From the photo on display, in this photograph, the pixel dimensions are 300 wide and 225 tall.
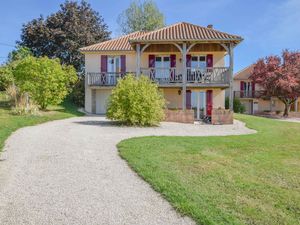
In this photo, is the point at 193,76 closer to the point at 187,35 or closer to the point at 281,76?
the point at 187,35

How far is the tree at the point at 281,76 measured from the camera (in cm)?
3564

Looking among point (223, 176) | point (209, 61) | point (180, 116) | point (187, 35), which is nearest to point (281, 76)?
point (209, 61)

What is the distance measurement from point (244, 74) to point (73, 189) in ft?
138

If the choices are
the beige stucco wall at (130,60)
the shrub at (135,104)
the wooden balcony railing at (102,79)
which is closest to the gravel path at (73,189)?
the shrub at (135,104)

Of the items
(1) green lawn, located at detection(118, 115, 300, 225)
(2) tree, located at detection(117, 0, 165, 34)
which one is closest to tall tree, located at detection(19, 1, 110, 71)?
(2) tree, located at detection(117, 0, 165, 34)

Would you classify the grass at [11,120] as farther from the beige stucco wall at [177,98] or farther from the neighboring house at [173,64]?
the beige stucco wall at [177,98]

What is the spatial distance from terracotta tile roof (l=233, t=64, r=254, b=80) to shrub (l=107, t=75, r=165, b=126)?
101ft

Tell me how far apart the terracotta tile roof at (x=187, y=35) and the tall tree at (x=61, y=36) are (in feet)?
48.7

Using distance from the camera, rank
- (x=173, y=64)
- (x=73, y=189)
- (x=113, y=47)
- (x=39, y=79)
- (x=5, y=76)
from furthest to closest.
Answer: (x=113, y=47) → (x=173, y=64) → (x=5, y=76) → (x=39, y=79) → (x=73, y=189)

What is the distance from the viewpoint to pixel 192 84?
68.1 ft

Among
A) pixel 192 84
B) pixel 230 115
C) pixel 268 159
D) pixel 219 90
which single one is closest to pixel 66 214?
pixel 268 159

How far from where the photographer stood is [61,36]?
34469 millimetres

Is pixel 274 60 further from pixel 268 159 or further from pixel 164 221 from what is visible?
pixel 164 221

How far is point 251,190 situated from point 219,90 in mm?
18624
